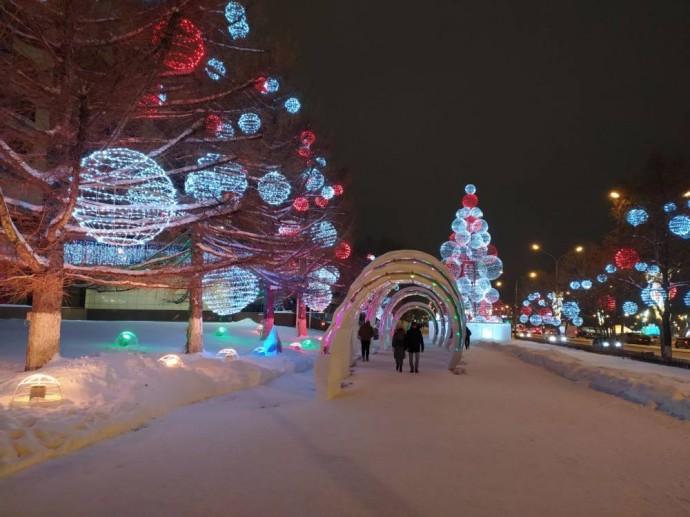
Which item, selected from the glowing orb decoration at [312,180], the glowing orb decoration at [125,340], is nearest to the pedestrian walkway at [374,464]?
the glowing orb decoration at [312,180]

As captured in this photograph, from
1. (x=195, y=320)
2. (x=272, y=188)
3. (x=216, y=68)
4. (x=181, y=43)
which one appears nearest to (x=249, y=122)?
(x=216, y=68)

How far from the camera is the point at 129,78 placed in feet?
28.9

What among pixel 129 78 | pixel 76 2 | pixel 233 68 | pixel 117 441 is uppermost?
pixel 233 68

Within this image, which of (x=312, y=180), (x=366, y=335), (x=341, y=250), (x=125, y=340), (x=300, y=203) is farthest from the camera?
(x=341, y=250)

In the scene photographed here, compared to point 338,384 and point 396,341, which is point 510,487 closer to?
point 338,384

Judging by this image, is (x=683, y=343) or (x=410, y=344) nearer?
(x=410, y=344)

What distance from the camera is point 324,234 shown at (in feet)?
71.4

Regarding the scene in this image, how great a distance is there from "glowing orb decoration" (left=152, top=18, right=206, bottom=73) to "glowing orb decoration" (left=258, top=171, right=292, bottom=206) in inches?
179

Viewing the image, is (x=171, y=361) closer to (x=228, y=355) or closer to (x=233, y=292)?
(x=228, y=355)

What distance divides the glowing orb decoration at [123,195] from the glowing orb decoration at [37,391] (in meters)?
2.90

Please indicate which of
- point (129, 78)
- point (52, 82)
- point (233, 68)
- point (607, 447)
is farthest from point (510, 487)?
point (233, 68)

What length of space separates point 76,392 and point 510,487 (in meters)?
6.86

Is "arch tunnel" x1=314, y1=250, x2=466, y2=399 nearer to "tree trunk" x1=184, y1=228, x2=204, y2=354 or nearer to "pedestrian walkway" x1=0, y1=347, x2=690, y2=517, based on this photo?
"pedestrian walkway" x1=0, y1=347, x2=690, y2=517

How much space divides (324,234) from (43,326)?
38.9ft
